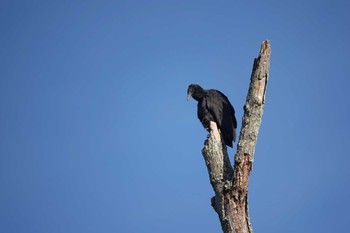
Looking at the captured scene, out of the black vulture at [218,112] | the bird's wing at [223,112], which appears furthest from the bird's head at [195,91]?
the bird's wing at [223,112]

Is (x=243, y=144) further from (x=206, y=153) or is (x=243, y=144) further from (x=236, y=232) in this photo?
(x=236, y=232)

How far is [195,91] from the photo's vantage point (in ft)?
34.3

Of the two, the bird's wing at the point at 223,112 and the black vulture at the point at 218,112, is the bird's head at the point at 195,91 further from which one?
the bird's wing at the point at 223,112

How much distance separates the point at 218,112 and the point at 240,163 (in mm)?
3249

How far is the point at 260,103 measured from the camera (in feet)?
19.2

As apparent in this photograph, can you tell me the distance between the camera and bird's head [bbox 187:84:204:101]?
1029 centimetres

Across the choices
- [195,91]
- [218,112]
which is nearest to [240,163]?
[218,112]

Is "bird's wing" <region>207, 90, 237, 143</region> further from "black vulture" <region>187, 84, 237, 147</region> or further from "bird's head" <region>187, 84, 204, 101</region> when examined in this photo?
"bird's head" <region>187, 84, 204, 101</region>

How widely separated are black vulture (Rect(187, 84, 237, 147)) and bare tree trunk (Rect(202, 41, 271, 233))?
195 cm

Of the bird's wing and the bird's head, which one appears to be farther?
the bird's head

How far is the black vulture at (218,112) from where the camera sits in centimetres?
824

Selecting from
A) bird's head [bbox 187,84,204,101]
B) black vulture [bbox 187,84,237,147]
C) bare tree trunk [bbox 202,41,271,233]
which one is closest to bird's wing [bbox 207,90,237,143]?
black vulture [bbox 187,84,237,147]

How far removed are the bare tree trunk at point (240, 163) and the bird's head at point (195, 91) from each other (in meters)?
4.07

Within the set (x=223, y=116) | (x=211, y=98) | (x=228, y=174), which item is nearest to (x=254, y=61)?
(x=228, y=174)
